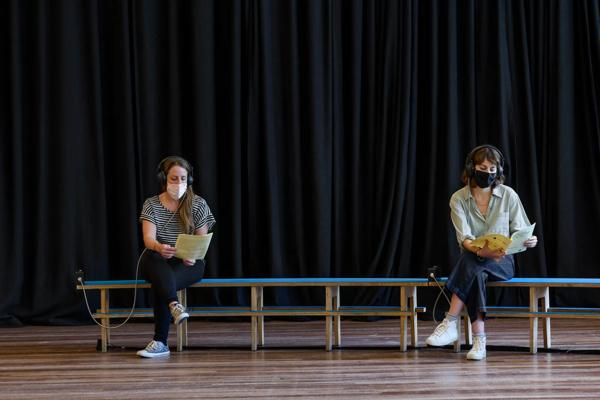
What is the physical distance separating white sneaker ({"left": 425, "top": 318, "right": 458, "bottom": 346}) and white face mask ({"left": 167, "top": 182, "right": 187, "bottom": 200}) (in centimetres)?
157

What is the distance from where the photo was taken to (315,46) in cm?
636

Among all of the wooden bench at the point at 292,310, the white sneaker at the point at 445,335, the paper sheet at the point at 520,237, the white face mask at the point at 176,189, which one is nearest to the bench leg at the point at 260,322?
the wooden bench at the point at 292,310

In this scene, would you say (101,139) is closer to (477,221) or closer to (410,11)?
(410,11)

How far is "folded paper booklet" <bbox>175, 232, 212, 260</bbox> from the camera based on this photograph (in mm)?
4492

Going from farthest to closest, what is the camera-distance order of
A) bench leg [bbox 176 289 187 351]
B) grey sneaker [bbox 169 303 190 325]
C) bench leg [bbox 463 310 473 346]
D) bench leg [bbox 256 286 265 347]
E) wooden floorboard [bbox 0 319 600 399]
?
bench leg [bbox 256 286 265 347] < bench leg [bbox 176 289 187 351] < bench leg [bbox 463 310 473 346] < grey sneaker [bbox 169 303 190 325] < wooden floorboard [bbox 0 319 600 399]

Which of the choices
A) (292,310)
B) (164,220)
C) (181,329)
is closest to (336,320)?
(292,310)

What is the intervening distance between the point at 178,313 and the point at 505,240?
1747 mm

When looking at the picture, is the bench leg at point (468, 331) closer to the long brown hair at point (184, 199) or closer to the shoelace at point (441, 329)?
the shoelace at point (441, 329)

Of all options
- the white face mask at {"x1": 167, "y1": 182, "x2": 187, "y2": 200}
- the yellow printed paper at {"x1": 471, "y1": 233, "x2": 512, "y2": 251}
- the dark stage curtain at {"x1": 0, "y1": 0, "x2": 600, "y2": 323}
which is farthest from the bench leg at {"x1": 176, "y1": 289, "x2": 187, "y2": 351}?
the yellow printed paper at {"x1": 471, "y1": 233, "x2": 512, "y2": 251}

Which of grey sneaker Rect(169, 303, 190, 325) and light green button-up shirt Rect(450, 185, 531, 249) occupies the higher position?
light green button-up shirt Rect(450, 185, 531, 249)

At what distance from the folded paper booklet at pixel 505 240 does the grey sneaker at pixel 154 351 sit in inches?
69.2

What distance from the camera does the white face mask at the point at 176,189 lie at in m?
4.66

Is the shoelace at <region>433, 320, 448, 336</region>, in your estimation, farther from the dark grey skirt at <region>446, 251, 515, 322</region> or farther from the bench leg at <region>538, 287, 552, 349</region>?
the bench leg at <region>538, 287, 552, 349</region>

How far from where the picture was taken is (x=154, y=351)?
177 inches
